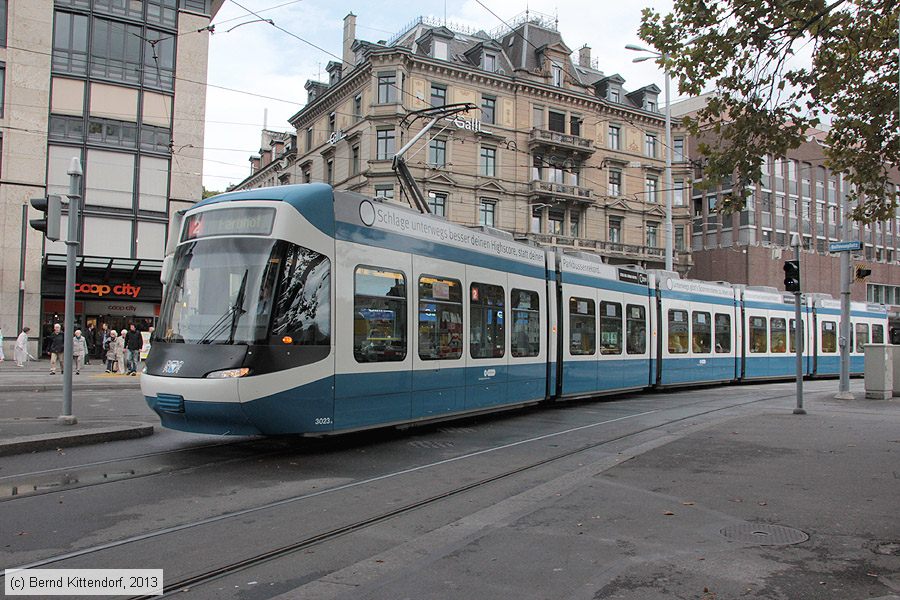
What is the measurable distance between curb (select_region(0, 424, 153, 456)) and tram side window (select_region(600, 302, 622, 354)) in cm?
1003

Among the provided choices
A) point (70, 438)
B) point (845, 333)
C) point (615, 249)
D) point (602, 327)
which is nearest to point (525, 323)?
point (602, 327)

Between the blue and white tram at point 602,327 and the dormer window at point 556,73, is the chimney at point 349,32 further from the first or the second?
the blue and white tram at point 602,327

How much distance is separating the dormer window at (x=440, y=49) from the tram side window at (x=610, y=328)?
102 ft

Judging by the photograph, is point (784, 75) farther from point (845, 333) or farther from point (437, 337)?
point (845, 333)

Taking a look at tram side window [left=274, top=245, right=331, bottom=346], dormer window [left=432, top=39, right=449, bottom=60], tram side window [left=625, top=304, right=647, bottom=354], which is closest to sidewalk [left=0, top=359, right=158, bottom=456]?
tram side window [left=274, top=245, right=331, bottom=346]

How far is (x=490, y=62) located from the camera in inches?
1828

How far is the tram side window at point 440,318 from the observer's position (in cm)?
1071

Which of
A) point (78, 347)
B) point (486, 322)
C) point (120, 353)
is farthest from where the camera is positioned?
point (120, 353)

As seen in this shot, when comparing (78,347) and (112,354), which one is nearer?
(78,347)

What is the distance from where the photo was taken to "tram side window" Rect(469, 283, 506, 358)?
39.5 feet

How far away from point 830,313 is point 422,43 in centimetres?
2896

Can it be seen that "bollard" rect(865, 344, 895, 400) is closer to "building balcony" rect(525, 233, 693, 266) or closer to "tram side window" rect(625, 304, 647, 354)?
"tram side window" rect(625, 304, 647, 354)

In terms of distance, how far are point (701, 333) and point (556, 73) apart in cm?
3112

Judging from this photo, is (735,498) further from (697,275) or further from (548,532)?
(697,275)
